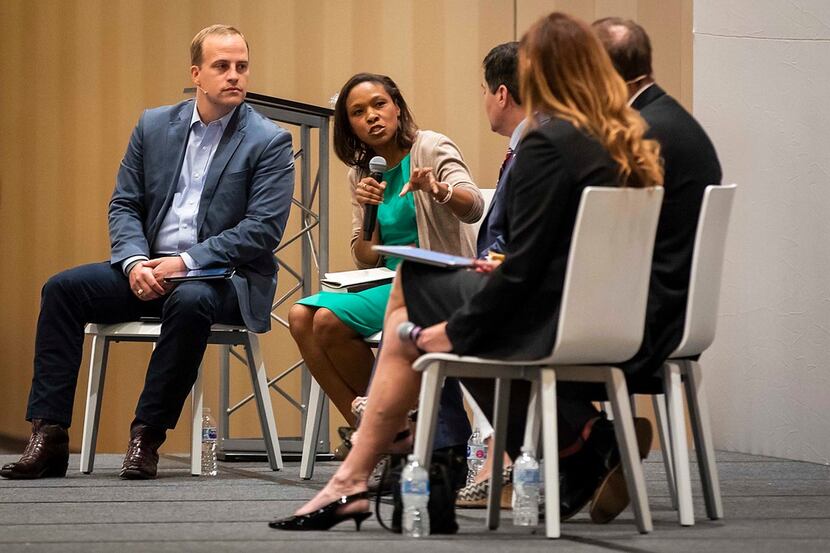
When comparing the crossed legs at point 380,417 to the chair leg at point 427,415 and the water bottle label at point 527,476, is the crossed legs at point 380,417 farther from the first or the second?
the water bottle label at point 527,476

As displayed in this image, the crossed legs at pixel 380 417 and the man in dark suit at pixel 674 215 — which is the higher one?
the man in dark suit at pixel 674 215

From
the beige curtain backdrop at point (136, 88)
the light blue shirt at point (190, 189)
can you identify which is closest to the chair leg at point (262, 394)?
the light blue shirt at point (190, 189)

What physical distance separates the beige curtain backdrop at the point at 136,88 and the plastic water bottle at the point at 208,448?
1.85 metres

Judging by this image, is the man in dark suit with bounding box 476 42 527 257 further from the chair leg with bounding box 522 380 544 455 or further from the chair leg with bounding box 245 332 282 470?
the chair leg with bounding box 245 332 282 470

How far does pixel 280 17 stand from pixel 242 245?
8.16 ft

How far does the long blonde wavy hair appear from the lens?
236 cm

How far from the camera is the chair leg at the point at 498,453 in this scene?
2.48m

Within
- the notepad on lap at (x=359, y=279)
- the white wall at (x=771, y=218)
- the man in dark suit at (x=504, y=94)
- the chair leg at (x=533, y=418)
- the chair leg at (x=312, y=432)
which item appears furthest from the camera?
the white wall at (x=771, y=218)

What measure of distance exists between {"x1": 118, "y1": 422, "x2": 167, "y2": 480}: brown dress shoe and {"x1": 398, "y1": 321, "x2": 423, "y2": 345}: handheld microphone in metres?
1.37

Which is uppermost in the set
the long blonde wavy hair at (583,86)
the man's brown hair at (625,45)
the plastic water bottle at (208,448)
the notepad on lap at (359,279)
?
the man's brown hair at (625,45)

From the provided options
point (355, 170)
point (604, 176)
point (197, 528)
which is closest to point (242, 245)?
point (355, 170)

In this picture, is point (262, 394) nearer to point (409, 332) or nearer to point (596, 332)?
point (409, 332)

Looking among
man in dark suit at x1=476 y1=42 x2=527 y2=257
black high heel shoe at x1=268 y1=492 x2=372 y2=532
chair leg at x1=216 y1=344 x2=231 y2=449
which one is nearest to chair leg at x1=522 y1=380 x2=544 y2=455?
black high heel shoe at x1=268 y1=492 x2=372 y2=532

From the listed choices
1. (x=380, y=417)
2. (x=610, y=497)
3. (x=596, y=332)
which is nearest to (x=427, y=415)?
(x=380, y=417)
